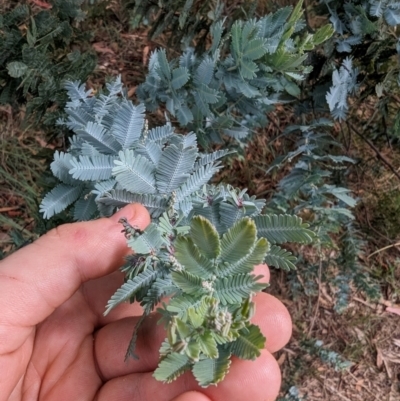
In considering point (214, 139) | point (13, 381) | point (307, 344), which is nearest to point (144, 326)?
point (13, 381)

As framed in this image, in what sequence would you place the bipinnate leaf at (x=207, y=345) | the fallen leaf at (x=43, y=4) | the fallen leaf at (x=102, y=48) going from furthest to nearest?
the fallen leaf at (x=102, y=48), the fallen leaf at (x=43, y=4), the bipinnate leaf at (x=207, y=345)

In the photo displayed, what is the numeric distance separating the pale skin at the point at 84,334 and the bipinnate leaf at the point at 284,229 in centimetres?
22

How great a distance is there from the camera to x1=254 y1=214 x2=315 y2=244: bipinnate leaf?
780 millimetres

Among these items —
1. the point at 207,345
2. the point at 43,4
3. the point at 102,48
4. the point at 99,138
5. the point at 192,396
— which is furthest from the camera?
the point at 102,48

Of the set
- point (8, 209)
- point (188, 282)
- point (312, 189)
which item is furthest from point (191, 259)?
point (8, 209)

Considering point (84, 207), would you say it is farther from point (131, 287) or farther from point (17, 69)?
point (17, 69)

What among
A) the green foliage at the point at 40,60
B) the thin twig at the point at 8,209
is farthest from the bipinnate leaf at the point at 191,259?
the thin twig at the point at 8,209

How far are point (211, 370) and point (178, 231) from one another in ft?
0.78

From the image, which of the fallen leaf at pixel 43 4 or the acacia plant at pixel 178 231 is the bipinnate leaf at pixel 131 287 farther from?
the fallen leaf at pixel 43 4

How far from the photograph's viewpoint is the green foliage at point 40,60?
4.10ft

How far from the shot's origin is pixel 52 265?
3.28 ft

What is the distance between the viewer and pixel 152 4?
148cm

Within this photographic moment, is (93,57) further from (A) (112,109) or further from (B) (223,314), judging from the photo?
(B) (223,314)

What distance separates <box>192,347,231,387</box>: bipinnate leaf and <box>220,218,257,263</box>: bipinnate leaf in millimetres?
147
